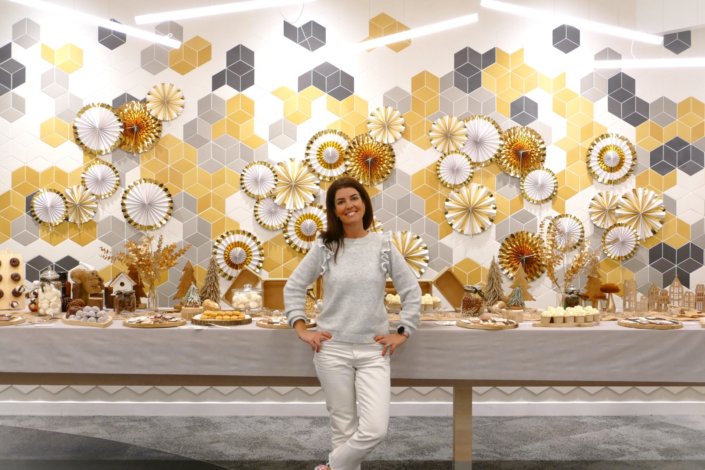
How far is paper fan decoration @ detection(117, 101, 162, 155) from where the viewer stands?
4.59 meters

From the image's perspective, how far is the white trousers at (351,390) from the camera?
8.46 ft

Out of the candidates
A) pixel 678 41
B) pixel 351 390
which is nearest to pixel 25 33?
pixel 351 390

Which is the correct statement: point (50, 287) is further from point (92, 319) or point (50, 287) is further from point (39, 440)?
point (39, 440)

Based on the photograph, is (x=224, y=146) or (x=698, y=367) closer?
(x=698, y=367)

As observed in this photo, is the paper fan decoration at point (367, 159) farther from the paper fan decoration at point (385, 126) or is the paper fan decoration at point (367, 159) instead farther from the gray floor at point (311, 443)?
the gray floor at point (311, 443)

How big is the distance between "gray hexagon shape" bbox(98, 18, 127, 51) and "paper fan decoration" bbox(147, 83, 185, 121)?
473 mm

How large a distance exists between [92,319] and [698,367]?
130 inches

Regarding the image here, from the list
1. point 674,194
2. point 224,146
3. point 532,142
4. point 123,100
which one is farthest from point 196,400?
point 674,194

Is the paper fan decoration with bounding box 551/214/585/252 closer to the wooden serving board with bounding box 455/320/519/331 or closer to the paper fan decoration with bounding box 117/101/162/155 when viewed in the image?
the wooden serving board with bounding box 455/320/519/331

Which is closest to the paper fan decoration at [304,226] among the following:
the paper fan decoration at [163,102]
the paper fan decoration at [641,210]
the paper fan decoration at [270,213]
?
the paper fan decoration at [270,213]

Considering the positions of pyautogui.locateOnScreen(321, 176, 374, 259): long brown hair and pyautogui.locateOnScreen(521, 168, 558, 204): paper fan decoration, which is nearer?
pyautogui.locateOnScreen(321, 176, 374, 259): long brown hair

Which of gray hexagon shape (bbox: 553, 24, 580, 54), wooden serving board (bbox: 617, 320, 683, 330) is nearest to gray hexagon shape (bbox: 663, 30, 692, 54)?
gray hexagon shape (bbox: 553, 24, 580, 54)

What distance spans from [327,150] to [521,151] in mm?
1576

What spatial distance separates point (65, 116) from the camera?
4613 millimetres
